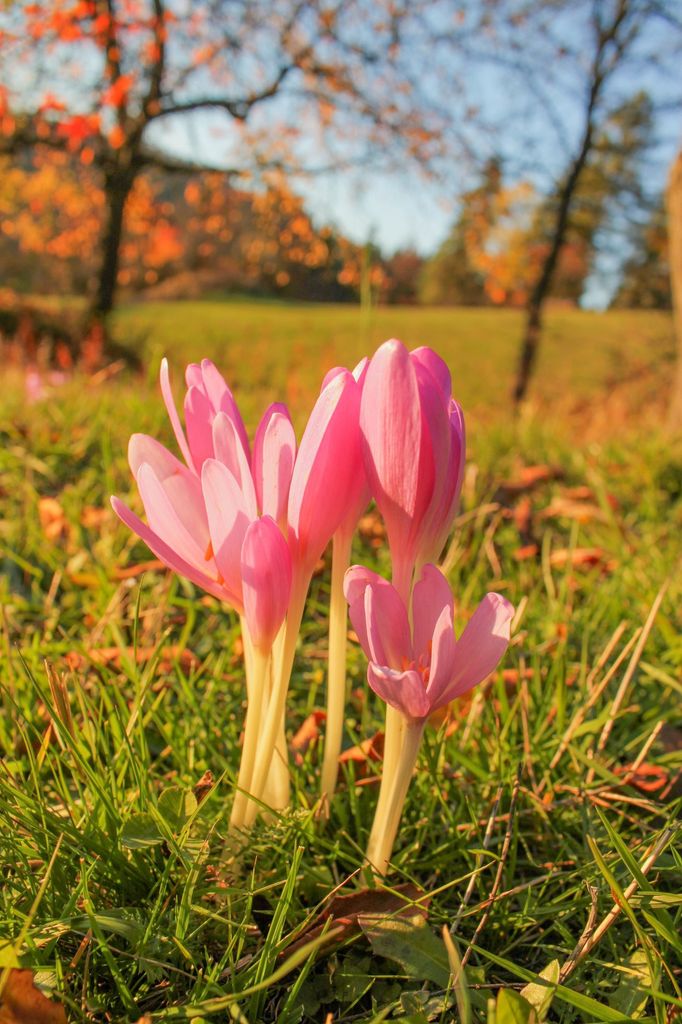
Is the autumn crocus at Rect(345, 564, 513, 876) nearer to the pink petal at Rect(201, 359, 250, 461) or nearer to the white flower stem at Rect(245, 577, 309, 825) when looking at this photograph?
the white flower stem at Rect(245, 577, 309, 825)

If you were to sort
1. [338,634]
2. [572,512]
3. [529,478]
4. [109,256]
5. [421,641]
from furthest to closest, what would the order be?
[109,256]
[529,478]
[572,512]
[338,634]
[421,641]

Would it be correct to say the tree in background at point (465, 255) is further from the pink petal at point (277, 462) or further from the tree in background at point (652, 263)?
the pink petal at point (277, 462)

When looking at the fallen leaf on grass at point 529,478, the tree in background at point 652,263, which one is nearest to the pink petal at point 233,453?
the fallen leaf on grass at point 529,478

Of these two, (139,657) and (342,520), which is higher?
(342,520)

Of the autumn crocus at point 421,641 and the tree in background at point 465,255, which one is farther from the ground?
the tree in background at point 465,255

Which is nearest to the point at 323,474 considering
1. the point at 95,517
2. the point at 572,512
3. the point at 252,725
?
the point at 252,725

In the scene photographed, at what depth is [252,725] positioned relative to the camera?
0.94 meters

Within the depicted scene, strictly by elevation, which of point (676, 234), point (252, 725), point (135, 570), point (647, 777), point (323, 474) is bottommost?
point (647, 777)

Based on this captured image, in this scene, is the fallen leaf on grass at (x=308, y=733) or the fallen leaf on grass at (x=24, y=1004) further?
the fallen leaf on grass at (x=308, y=733)

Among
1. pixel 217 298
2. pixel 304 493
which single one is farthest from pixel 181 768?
pixel 217 298

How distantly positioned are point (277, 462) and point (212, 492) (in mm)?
86

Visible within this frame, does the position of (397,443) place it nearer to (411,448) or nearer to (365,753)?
(411,448)

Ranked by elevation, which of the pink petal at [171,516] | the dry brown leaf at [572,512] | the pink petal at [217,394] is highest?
the pink petal at [217,394]

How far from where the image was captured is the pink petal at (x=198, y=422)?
91 cm
